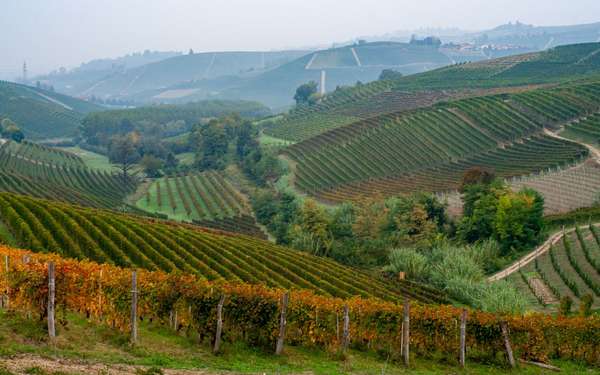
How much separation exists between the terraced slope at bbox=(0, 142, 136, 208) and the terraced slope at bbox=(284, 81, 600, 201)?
100 feet

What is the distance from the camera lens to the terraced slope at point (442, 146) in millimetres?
81625

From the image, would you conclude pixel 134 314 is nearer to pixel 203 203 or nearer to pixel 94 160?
pixel 203 203

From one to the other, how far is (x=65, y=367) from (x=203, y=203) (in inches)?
2920

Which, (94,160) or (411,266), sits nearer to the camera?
(411,266)

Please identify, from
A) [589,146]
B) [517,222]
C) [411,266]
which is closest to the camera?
[411,266]

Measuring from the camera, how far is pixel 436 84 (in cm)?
14450

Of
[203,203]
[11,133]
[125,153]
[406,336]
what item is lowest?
[203,203]

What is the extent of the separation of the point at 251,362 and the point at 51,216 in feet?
85.1

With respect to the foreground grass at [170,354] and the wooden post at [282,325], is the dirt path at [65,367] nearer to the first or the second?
the foreground grass at [170,354]

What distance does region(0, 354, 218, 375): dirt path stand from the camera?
1380cm

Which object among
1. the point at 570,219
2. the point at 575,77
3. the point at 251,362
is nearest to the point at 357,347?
the point at 251,362

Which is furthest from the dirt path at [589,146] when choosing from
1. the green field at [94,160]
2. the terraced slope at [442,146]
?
the green field at [94,160]

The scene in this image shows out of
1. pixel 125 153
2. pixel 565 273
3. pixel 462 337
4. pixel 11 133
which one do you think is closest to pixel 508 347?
pixel 462 337

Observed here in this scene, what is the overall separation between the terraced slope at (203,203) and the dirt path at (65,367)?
5540 cm
